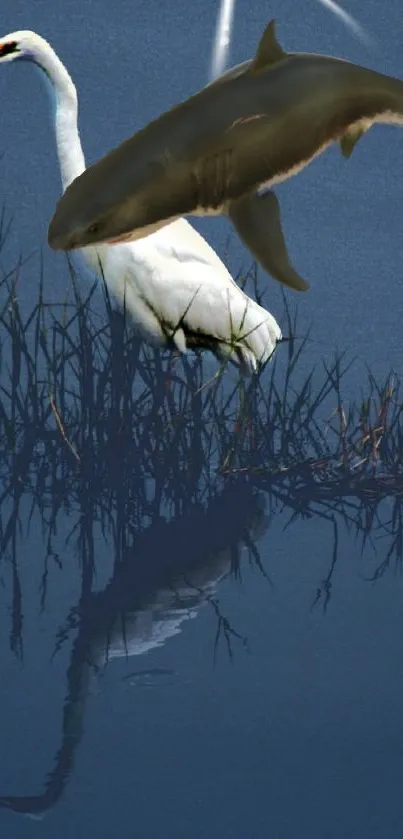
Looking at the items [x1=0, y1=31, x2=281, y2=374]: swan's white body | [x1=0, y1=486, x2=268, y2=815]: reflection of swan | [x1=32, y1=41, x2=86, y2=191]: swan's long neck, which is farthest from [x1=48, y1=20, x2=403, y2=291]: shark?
[x1=0, y1=31, x2=281, y2=374]: swan's white body

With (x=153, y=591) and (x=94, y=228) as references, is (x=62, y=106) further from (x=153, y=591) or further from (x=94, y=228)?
(x=94, y=228)

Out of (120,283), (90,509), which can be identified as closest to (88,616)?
(90,509)

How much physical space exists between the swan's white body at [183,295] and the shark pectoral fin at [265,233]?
8.03 feet

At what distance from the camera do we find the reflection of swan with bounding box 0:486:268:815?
2.50 metres

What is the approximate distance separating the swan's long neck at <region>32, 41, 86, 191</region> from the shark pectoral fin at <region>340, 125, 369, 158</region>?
88.9 inches

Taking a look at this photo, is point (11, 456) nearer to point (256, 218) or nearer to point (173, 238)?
point (173, 238)

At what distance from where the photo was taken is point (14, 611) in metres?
2.98

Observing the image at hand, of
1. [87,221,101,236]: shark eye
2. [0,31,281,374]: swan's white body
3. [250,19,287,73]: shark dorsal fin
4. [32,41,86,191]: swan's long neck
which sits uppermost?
[32,41,86,191]: swan's long neck

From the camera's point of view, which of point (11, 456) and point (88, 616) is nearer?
point (88, 616)

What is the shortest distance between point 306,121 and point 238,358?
2.92 metres

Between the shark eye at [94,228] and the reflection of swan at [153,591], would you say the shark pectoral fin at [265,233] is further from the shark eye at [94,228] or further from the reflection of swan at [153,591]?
the reflection of swan at [153,591]

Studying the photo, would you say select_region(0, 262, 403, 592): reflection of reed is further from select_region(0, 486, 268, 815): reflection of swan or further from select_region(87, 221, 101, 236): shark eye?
select_region(87, 221, 101, 236): shark eye

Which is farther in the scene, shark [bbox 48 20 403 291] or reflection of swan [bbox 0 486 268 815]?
reflection of swan [bbox 0 486 268 815]

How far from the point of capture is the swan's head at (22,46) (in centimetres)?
352
